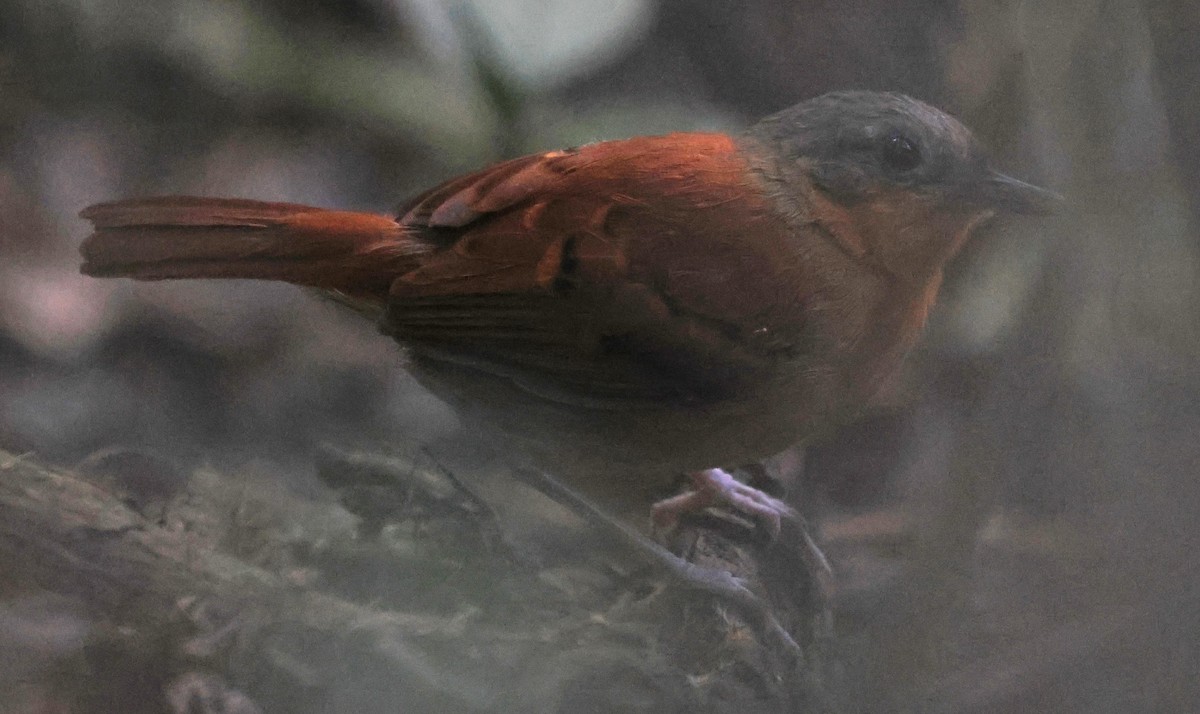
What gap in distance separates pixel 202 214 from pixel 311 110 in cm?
31

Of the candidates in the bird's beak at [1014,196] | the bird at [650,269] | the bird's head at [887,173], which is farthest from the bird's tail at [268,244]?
the bird's beak at [1014,196]

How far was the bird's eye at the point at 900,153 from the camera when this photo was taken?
0.87m

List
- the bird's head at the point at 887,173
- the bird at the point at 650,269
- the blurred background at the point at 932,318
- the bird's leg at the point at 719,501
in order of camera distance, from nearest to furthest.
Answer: the blurred background at the point at 932,318, the bird's head at the point at 887,173, the bird at the point at 650,269, the bird's leg at the point at 719,501

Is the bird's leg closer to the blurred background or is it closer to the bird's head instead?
the blurred background

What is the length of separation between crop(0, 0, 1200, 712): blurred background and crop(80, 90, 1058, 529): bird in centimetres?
6

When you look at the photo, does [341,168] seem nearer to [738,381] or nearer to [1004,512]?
[738,381]

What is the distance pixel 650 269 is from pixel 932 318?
10.5 inches

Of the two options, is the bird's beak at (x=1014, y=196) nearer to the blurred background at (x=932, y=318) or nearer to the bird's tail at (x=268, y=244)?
the blurred background at (x=932, y=318)

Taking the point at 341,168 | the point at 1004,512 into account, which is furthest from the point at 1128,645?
the point at 341,168

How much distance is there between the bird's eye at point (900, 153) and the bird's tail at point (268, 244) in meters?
0.48

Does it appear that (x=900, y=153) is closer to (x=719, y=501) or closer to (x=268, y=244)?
(x=719, y=501)

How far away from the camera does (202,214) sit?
100 centimetres

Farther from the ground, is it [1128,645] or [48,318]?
[48,318]

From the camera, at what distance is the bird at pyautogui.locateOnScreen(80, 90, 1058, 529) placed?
0.92 metres
